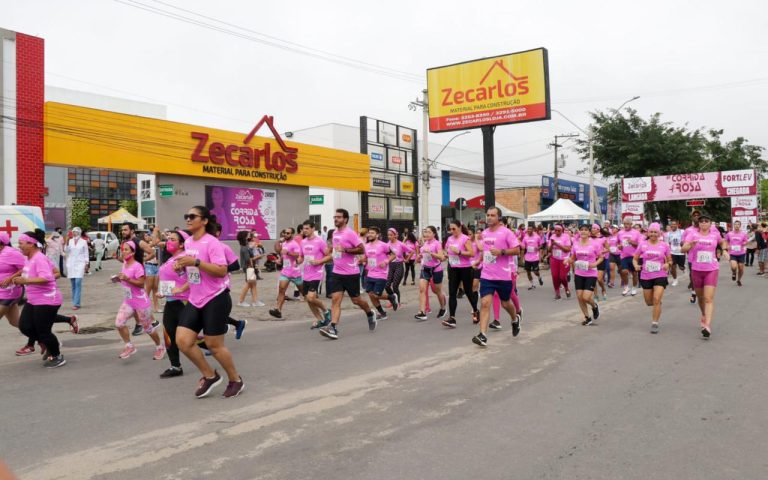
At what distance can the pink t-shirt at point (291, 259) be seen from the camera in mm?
10621

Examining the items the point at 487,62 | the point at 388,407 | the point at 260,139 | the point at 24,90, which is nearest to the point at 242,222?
the point at 260,139

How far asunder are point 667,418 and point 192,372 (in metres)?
4.94

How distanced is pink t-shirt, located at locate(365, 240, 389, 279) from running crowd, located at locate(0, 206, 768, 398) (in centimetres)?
2

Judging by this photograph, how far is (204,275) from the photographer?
5.47 m

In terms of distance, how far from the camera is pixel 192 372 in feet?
21.6

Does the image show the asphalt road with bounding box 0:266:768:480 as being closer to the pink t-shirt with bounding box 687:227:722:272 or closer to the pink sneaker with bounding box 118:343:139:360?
the pink sneaker with bounding box 118:343:139:360

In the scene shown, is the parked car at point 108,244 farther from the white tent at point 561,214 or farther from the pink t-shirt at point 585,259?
the pink t-shirt at point 585,259

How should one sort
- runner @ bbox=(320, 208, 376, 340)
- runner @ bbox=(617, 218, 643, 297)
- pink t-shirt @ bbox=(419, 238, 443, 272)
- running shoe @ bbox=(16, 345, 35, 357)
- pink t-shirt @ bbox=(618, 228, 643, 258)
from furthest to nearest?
pink t-shirt @ bbox=(618, 228, 643, 258) < runner @ bbox=(617, 218, 643, 297) < pink t-shirt @ bbox=(419, 238, 443, 272) < runner @ bbox=(320, 208, 376, 340) < running shoe @ bbox=(16, 345, 35, 357)

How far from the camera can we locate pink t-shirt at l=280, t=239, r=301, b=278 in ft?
34.8

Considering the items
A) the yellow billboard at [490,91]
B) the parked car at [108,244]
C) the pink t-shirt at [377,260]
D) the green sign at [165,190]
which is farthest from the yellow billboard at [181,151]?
the pink t-shirt at [377,260]

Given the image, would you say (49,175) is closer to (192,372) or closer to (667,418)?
(192,372)

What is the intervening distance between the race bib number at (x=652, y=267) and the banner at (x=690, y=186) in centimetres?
2998

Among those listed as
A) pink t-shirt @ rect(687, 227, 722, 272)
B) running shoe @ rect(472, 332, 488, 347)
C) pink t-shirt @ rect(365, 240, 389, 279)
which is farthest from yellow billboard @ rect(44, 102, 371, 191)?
pink t-shirt @ rect(687, 227, 722, 272)

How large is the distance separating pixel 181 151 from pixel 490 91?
1312 cm
